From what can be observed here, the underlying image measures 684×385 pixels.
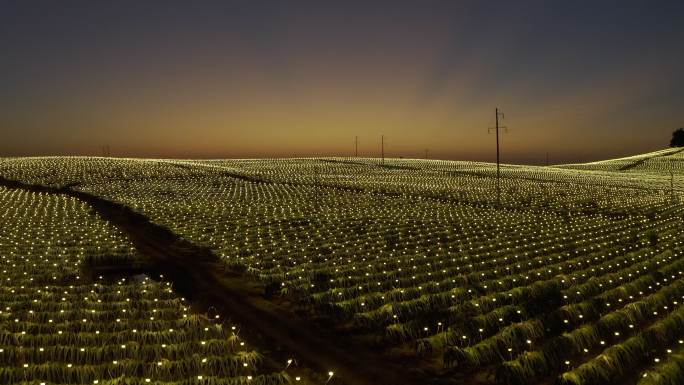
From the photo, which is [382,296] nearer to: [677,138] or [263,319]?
[263,319]

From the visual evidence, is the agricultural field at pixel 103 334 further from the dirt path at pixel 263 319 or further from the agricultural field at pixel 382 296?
the dirt path at pixel 263 319

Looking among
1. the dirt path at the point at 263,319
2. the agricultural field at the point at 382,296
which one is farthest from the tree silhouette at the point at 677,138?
the dirt path at the point at 263,319

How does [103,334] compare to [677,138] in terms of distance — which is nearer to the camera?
[103,334]

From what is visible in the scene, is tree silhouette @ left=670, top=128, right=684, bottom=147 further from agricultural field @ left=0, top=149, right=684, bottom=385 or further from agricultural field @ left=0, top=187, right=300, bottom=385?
agricultural field @ left=0, top=187, right=300, bottom=385

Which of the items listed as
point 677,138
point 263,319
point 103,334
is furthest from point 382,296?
point 677,138

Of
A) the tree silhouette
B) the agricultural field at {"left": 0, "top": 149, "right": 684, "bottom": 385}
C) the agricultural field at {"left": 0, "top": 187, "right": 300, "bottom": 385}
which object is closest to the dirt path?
the agricultural field at {"left": 0, "top": 149, "right": 684, "bottom": 385}

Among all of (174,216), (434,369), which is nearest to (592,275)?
(434,369)
